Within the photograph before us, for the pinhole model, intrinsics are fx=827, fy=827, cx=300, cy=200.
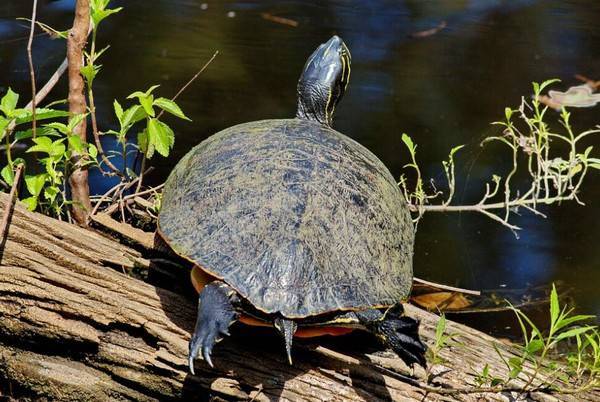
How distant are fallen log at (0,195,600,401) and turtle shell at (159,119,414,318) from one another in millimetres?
211

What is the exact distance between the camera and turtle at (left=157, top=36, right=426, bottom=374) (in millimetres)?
1835

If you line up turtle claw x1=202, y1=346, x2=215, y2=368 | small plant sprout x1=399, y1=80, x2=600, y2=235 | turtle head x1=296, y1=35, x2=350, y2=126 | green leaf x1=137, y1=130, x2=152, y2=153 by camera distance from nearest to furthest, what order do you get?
turtle claw x1=202, y1=346, x2=215, y2=368 → green leaf x1=137, y1=130, x2=152, y2=153 → small plant sprout x1=399, y1=80, x2=600, y2=235 → turtle head x1=296, y1=35, x2=350, y2=126

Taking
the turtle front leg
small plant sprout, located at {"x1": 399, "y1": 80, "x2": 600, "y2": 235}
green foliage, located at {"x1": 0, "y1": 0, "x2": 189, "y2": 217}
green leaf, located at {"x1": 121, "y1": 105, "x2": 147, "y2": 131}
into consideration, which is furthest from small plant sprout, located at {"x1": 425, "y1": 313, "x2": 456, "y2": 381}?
green leaf, located at {"x1": 121, "y1": 105, "x2": 147, "y2": 131}

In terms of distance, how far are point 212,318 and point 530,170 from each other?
144 cm

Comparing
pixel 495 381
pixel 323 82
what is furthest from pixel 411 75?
pixel 495 381

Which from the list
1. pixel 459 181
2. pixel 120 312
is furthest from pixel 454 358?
pixel 459 181

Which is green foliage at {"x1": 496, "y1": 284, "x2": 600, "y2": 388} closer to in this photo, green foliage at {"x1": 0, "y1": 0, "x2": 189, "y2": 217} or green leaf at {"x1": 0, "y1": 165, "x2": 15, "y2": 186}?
green foliage at {"x1": 0, "y1": 0, "x2": 189, "y2": 217}

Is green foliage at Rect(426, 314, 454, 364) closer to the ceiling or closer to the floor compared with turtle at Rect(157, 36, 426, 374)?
closer to the floor

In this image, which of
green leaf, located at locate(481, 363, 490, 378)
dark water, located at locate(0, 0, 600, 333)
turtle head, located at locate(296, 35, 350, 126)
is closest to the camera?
green leaf, located at locate(481, 363, 490, 378)

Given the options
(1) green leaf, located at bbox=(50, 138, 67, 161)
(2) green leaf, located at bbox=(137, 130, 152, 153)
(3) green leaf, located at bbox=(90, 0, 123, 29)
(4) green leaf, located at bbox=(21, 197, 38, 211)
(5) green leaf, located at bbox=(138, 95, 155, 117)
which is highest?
(3) green leaf, located at bbox=(90, 0, 123, 29)

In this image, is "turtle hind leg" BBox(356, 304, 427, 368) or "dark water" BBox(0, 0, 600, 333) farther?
"dark water" BBox(0, 0, 600, 333)

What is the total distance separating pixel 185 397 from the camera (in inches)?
79.3

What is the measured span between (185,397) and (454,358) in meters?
0.74

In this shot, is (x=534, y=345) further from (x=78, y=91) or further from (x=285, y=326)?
(x=78, y=91)
